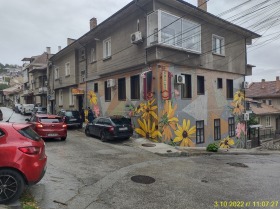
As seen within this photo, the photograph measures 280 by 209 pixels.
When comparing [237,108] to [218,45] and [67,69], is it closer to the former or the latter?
[218,45]

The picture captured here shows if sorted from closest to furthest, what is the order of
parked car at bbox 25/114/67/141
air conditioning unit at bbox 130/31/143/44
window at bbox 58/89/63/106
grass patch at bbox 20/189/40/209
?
1. grass patch at bbox 20/189/40/209
2. parked car at bbox 25/114/67/141
3. air conditioning unit at bbox 130/31/143/44
4. window at bbox 58/89/63/106

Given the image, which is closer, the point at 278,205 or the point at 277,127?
the point at 278,205

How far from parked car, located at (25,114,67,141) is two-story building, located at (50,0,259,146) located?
464 centimetres

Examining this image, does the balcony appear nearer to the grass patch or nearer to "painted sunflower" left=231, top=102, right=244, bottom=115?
"painted sunflower" left=231, top=102, right=244, bottom=115

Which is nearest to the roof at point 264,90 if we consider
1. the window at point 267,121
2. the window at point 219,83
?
the window at point 267,121

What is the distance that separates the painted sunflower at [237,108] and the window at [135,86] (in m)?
8.98

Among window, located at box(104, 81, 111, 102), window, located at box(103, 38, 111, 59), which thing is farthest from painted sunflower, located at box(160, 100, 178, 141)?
window, located at box(103, 38, 111, 59)

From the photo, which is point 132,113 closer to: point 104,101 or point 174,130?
point 174,130

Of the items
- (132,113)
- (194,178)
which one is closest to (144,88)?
(132,113)

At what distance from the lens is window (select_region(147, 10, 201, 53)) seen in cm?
1479

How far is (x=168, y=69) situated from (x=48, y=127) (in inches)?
302

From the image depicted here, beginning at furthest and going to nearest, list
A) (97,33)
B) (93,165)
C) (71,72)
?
(71,72) < (97,33) < (93,165)

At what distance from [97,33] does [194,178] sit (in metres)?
15.8

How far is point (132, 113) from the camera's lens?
17.1 m
